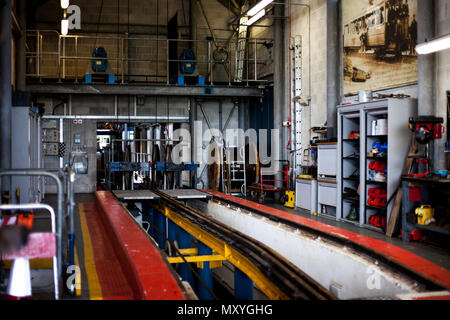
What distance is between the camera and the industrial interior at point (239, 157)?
13.6 feet

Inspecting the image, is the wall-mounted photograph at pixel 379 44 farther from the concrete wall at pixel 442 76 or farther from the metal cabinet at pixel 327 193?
the metal cabinet at pixel 327 193

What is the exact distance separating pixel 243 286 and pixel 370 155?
4341mm

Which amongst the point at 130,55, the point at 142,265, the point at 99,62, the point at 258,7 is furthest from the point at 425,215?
the point at 130,55

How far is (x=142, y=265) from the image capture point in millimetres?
3840

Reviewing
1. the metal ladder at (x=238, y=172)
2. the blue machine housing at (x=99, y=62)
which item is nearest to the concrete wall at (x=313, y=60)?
the metal ladder at (x=238, y=172)

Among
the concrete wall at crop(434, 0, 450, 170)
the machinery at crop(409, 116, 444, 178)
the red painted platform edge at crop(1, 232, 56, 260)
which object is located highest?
the concrete wall at crop(434, 0, 450, 170)

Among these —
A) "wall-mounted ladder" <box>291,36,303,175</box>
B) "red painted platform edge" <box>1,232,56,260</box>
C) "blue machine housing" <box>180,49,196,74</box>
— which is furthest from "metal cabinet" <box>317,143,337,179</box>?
"red painted platform edge" <box>1,232,56,260</box>

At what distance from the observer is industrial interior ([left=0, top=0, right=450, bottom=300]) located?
164 inches

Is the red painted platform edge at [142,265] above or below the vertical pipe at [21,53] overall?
below

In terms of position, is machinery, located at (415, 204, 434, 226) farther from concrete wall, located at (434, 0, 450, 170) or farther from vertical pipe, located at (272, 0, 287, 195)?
vertical pipe, located at (272, 0, 287, 195)

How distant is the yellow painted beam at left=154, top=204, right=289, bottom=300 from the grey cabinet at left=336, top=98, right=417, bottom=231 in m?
3.33

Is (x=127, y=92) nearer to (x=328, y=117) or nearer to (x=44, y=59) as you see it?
(x=44, y=59)

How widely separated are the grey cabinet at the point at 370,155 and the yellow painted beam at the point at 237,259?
131 inches

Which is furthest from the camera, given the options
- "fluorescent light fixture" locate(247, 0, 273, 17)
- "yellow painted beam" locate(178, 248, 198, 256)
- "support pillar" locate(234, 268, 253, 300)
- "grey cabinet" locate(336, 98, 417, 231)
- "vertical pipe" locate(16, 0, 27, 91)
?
"vertical pipe" locate(16, 0, 27, 91)
